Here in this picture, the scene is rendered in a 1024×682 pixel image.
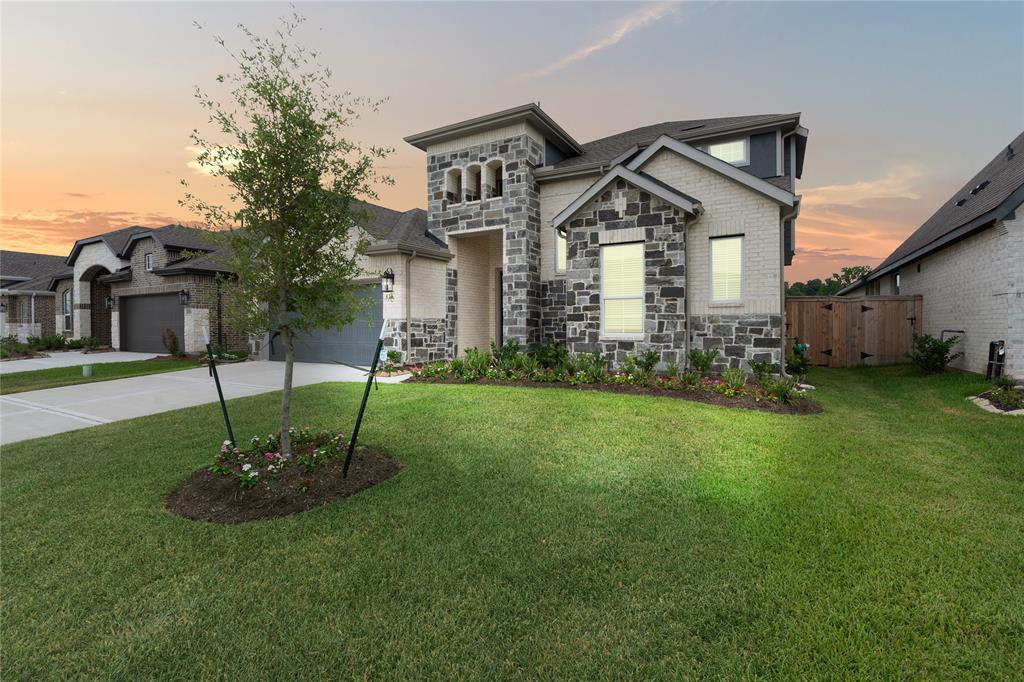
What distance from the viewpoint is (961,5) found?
8.80 m

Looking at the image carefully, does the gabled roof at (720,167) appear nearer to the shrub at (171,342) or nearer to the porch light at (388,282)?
the porch light at (388,282)

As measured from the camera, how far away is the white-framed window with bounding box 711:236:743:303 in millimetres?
9930

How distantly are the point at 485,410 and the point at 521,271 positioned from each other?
233 inches

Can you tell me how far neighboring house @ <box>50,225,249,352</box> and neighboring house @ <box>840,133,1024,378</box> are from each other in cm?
2159

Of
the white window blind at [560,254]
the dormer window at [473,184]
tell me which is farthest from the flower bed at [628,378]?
the dormer window at [473,184]

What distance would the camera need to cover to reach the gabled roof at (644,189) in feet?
31.6

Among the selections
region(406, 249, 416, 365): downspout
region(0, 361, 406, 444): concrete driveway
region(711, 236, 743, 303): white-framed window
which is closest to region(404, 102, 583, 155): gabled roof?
region(406, 249, 416, 365): downspout

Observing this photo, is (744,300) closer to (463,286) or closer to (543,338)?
(543,338)

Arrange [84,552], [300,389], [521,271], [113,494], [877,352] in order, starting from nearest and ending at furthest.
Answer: [84,552]
[113,494]
[300,389]
[521,271]
[877,352]

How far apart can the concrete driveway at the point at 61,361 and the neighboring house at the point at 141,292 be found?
3.16 feet

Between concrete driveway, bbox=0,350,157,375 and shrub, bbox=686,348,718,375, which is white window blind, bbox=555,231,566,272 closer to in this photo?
shrub, bbox=686,348,718,375

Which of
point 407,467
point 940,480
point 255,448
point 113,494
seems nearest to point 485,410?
point 407,467

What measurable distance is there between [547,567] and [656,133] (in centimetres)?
1518

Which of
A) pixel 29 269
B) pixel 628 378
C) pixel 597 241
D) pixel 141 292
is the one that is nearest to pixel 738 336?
pixel 628 378
